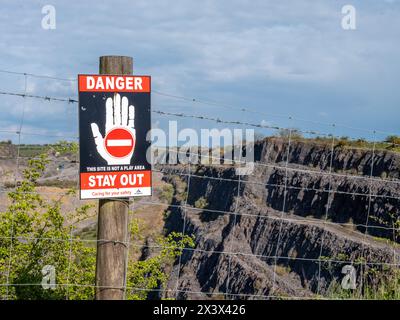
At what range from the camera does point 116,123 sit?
20.4ft

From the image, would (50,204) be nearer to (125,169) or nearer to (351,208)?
(125,169)

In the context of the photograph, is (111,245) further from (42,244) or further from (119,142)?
(42,244)

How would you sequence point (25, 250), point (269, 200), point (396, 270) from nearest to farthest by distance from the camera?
point (396, 270) → point (25, 250) → point (269, 200)

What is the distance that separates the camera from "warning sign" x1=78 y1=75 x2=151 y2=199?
6168 mm

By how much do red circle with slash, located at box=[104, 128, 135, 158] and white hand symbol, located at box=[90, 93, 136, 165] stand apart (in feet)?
0.06

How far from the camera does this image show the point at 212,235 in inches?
1906

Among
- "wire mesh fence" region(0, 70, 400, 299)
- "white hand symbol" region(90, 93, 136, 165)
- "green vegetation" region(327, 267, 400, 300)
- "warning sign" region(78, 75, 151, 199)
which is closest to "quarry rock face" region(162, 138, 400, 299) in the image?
"wire mesh fence" region(0, 70, 400, 299)

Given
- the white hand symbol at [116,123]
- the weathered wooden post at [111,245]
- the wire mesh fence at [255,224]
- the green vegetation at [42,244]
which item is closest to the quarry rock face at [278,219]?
the wire mesh fence at [255,224]

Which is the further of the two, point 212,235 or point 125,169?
point 212,235

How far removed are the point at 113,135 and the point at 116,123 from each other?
4.6 inches

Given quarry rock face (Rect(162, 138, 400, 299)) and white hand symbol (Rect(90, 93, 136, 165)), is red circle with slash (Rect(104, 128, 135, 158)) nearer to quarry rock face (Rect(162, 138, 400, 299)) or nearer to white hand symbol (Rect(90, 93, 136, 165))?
white hand symbol (Rect(90, 93, 136, 165))

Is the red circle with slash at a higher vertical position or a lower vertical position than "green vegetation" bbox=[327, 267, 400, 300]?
higher
